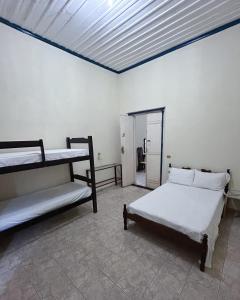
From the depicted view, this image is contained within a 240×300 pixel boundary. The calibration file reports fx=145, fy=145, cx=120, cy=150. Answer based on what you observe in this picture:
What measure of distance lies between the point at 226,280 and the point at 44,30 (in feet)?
13.2

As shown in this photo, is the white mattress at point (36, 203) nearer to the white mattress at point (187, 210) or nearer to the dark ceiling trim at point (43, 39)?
the white mattress at point (187, 210)

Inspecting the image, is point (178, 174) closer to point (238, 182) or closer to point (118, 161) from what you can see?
point (238, 182)

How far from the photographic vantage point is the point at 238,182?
250cm

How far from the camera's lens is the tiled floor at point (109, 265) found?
1.31 meters

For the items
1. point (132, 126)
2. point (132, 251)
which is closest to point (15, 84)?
point (132, 126)

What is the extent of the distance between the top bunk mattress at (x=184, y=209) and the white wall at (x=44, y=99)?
1.85 metres

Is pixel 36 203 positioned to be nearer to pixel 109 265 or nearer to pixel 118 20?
pixel 109 265

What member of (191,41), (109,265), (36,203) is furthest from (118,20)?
(109,265)

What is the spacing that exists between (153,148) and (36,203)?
279 cm

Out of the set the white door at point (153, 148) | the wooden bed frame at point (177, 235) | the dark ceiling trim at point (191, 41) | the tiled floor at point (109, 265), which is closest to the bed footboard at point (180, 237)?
the wooden bed frame at point (177, 235)

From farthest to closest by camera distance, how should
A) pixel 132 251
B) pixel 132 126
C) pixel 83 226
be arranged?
pixel 132 126 → pixel 83 226 → pixel 132 251

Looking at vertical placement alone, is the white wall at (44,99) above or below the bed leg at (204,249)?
above

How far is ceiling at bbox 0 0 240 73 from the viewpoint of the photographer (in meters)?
1.93

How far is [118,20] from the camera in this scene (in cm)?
219
